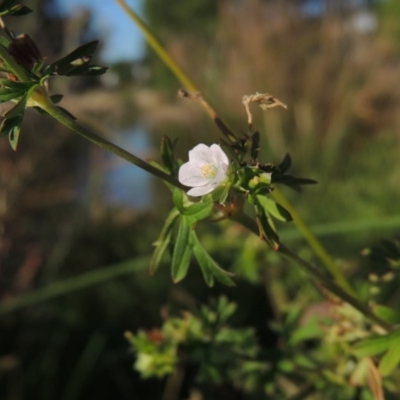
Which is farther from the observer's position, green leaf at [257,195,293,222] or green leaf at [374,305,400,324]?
green leaf at [374,305,400,324]

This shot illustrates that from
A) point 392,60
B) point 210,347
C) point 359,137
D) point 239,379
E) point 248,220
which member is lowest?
point 392,60

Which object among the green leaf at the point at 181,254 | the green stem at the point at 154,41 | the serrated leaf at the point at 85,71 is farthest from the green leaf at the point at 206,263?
the green stem at the point at 154,41

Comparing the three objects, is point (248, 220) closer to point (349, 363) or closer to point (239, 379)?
point (349, 363)

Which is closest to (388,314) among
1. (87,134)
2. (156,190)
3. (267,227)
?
(267,227)

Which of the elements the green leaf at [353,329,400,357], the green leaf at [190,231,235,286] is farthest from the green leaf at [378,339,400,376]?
the green leaf at [190,231,235,286]

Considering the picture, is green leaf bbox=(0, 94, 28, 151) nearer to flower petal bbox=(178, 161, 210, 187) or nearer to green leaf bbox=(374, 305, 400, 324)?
flower petal bbox=(178, 161, 210, 187)

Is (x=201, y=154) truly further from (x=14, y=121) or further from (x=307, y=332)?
(x=307, y=332)

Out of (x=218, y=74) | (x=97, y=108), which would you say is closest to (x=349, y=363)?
(x=97, y=108)
